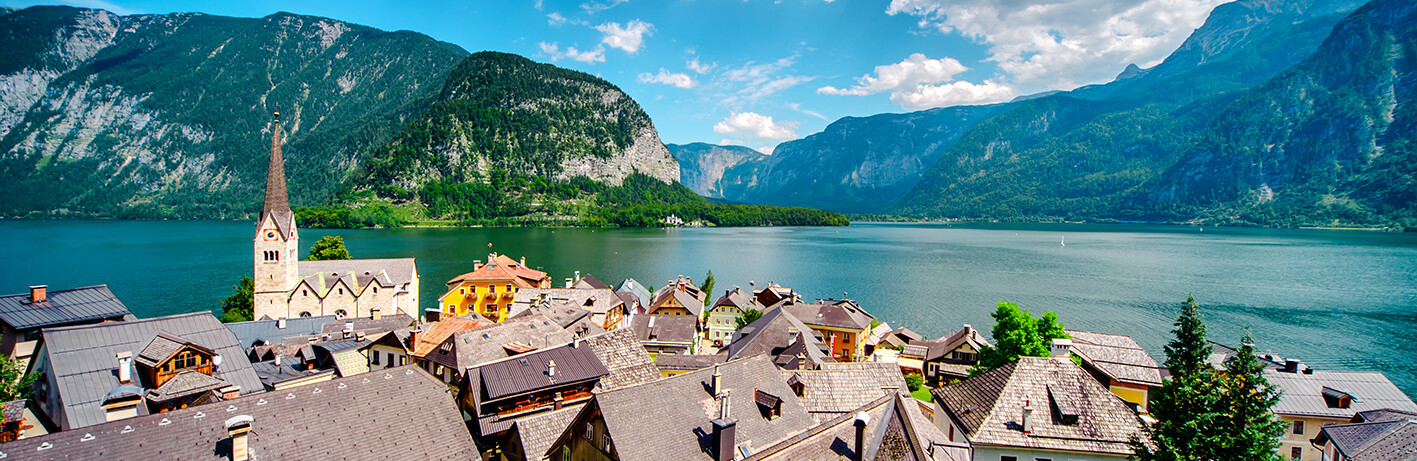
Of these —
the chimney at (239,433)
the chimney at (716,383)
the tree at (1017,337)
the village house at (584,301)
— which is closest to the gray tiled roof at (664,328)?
the village house at (584,301)

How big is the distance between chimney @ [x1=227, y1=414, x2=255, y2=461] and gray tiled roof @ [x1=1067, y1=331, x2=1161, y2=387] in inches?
1430

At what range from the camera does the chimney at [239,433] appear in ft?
43.5

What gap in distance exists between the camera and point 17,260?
374 feet

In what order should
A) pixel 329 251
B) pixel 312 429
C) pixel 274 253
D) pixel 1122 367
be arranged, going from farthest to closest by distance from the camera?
pixel 329 251, pixel 274 253, pixel 1122 367, pixel 312 429

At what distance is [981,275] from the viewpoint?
111 metres

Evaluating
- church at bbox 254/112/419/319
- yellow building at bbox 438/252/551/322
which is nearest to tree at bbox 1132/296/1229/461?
church at bbox 254/112/419/319

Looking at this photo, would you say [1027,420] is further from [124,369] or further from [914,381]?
[124,369]

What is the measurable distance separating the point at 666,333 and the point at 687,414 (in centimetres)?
3362

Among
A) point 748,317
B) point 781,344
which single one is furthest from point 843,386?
point 748,317

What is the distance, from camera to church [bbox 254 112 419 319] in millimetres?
50062

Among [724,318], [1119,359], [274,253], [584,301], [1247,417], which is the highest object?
[274,253]

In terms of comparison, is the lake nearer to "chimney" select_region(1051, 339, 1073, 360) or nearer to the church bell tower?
the church bell tower

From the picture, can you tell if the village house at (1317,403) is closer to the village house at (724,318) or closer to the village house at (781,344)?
the village house at (781,344)

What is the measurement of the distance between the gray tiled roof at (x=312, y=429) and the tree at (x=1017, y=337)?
3135 centimetres
